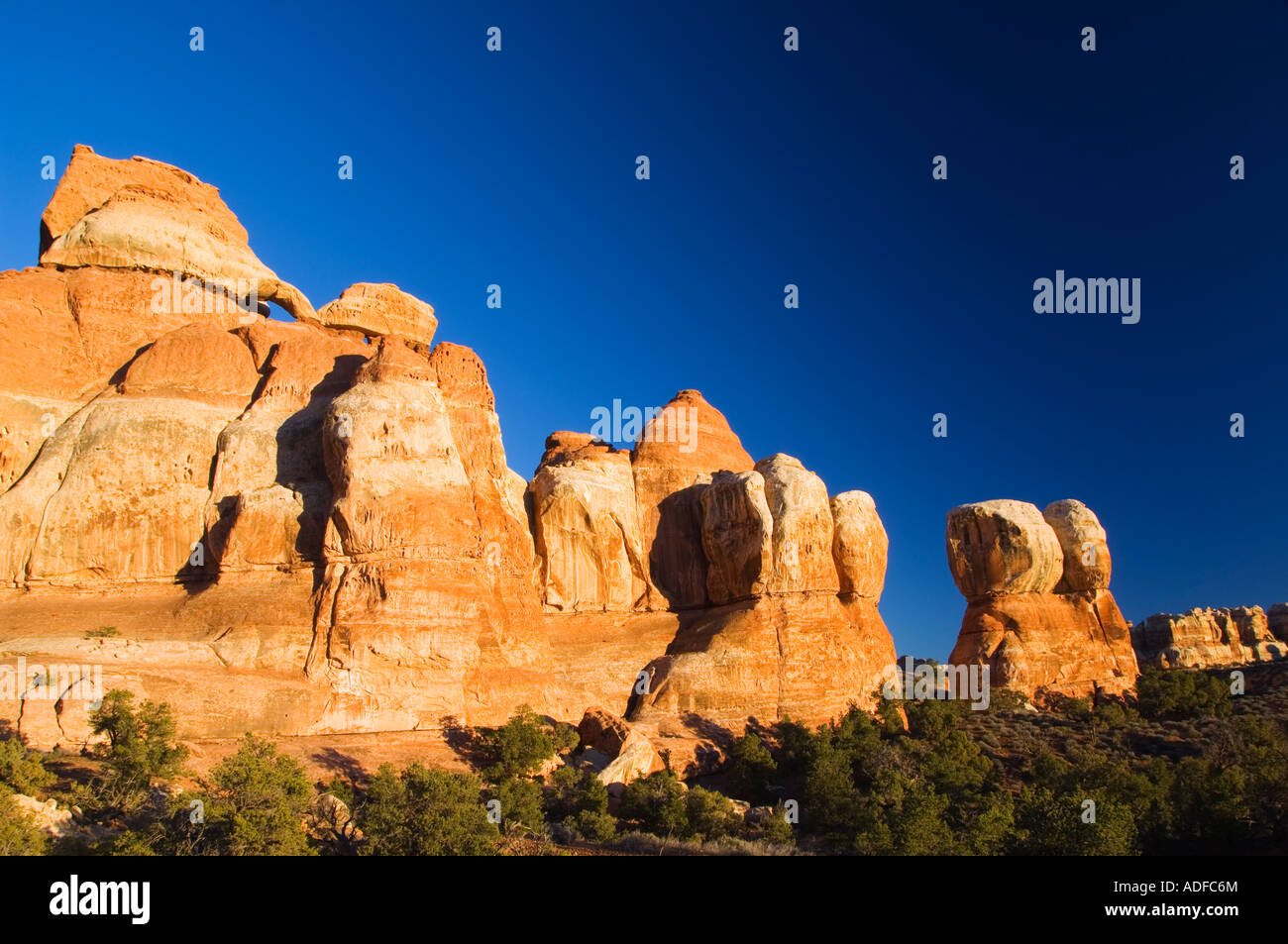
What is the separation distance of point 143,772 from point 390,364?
1656 centimetres

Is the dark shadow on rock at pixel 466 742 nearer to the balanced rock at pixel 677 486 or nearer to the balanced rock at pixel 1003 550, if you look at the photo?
the balanced rock at pixel 677 486

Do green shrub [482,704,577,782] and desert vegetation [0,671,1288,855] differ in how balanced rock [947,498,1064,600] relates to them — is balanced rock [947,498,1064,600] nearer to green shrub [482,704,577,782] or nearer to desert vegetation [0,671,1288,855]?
desert vegetation [0,671,1288,855]

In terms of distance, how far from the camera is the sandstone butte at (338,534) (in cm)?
2755

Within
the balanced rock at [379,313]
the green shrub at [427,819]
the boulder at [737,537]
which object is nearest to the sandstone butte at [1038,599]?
the boulder at [737,537]

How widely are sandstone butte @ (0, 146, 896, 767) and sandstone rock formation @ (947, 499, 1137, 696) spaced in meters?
6.09

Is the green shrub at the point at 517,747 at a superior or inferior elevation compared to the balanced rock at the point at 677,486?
inferior

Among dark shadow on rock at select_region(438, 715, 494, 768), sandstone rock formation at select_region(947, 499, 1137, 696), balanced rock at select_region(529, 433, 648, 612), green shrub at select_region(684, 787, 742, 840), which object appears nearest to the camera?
green shrub at select_region(684, 787, 742, 840)

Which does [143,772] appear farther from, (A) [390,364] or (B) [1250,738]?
(B) [1250,738]

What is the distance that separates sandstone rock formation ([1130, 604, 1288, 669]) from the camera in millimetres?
63750

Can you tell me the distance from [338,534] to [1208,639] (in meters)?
64.3

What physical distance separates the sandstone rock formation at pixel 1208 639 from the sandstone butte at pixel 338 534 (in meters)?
37.3

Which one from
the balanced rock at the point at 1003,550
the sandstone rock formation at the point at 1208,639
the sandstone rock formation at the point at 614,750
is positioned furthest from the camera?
the sandstone rock formation at the point at 1208,639

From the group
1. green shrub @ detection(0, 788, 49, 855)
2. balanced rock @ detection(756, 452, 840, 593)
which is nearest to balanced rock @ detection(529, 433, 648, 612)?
balanced rock @ detection(756, 452, 840, 593)

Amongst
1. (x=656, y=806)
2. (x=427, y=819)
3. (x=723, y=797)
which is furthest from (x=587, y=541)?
(x=427, y=819)
